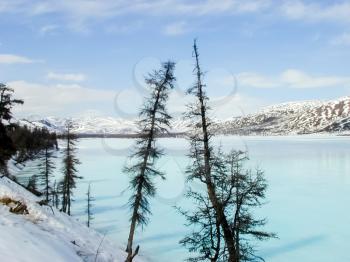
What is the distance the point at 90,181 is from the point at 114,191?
14205 millimetres

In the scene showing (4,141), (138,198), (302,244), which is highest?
(4,141)

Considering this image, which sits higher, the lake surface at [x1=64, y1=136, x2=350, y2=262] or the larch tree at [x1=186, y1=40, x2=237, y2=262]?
the larch tree at [x1=186, y1=40, x2=237, y2=262]

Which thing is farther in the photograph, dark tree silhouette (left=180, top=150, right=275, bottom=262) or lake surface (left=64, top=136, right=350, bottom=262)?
lake surface (left=64, top=136, right=350, bottom=262)

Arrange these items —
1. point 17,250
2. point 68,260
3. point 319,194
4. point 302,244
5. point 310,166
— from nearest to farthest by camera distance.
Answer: point 17,250
point 68,260
point 302,244
point 319,194
point 310,166

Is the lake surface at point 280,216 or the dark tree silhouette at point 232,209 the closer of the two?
the dark tree silhouette at point 232,209

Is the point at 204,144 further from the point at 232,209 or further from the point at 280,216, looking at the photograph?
the point at 280,216

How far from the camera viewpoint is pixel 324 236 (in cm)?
4072

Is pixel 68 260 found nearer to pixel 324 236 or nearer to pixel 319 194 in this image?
pixel 324 236

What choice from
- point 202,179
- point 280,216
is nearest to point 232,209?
point 202,179

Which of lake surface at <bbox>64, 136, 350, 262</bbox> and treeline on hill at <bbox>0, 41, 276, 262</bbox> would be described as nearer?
treeline on hill at <bbox>0, 41, 276, 262</bbox>

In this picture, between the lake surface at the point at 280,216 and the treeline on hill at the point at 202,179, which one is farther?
the lake surface at the point at 280,216

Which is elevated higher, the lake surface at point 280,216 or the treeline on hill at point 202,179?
the treeline on hill at point 202,179

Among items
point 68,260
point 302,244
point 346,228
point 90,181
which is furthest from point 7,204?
point 90,181

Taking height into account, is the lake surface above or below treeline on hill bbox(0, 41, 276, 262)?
below
